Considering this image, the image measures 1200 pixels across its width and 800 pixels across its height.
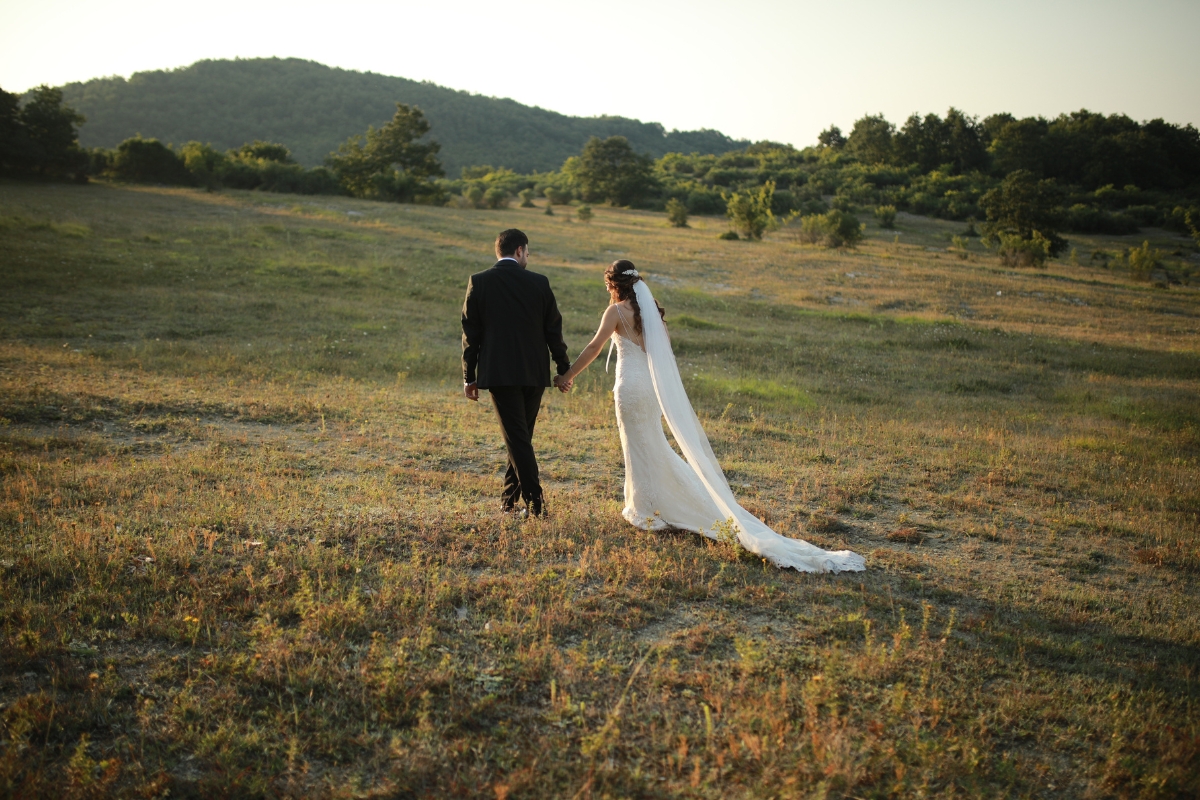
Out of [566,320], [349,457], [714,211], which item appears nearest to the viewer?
[349,457]

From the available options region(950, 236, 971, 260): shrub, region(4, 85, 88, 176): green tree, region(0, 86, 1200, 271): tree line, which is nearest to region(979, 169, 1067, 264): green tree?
region(0, 86, 1200, 271): tree line

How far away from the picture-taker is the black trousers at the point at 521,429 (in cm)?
602

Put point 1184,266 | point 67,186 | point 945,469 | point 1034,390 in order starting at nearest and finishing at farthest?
point 945,469 → point 1034,390 → point 1184,266 → point 67,186

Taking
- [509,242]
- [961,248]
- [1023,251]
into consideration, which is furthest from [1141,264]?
[509,242]

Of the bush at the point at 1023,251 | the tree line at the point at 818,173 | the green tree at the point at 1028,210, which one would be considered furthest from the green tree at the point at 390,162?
the bush at the point at 1023,251

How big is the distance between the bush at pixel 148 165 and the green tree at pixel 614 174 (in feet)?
111

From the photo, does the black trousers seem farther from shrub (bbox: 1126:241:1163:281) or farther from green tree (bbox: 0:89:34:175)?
green tree (bbox: 0:89:34:175)

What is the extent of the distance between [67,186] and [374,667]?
45.5m

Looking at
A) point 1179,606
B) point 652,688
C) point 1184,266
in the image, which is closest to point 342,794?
point 652,688

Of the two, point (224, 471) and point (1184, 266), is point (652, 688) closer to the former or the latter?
point (224, 471)

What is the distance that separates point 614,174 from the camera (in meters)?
66.2

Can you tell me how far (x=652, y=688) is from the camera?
12.7 ft

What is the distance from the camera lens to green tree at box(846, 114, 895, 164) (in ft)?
268

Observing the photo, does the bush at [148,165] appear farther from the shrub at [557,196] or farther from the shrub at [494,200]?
the shrub at [557,196]
